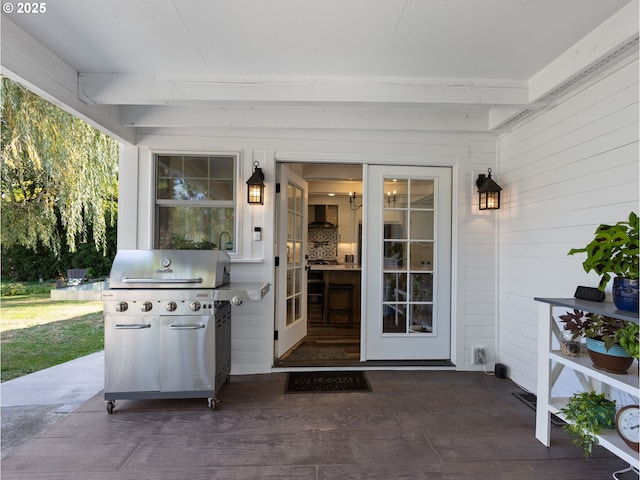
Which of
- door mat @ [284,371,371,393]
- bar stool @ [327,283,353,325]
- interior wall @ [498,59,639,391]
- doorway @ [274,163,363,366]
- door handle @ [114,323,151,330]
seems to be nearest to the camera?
interior wall @ [498,59,639,391]

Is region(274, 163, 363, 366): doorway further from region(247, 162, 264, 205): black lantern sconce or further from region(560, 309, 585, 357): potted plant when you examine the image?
region(560, 309, 585, 357): potted plant

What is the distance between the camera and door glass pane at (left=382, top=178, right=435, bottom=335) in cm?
321

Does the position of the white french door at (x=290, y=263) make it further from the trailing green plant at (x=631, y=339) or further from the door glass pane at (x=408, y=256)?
the trailing green plant at (x=631, y=339)

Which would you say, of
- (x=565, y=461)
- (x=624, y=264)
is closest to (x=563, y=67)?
(x=624, y=264)

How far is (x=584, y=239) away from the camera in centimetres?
210

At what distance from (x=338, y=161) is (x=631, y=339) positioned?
8.15 feet

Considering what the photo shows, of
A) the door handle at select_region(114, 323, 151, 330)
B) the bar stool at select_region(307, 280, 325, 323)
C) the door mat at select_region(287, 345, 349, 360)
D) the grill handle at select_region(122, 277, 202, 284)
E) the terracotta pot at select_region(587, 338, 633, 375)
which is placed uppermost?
the grill handle at select_region(122, 277, 202, 284)

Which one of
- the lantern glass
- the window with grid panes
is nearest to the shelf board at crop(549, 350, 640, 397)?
the lantern glass

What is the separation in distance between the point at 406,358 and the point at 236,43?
3.18 m

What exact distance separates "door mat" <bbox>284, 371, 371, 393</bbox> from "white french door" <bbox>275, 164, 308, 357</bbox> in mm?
417

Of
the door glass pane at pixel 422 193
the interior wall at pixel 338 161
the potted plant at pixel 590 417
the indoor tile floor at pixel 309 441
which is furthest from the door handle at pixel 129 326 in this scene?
the potted plant at pixel 590 417

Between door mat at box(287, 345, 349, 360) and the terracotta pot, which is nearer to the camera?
the terracotta pot

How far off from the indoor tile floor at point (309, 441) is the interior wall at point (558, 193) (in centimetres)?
84

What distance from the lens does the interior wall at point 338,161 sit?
3.02m
